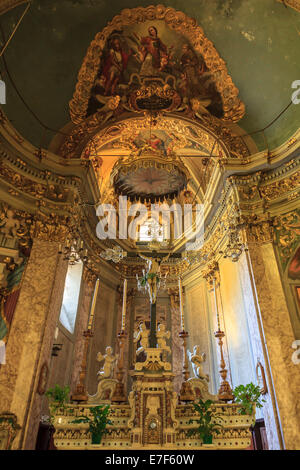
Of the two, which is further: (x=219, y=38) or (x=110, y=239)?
(x=110, y=239)

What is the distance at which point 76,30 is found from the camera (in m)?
8.62

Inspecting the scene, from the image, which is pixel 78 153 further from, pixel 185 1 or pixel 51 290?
pixel 185 1

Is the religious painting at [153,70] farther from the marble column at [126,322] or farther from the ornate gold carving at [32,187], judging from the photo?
the marble column at [126,322]

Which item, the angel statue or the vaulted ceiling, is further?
the vaulted ceiling

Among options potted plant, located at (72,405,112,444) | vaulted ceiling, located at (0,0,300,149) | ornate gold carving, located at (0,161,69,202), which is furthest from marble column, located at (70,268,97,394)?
potted plant, located at (72,405,112,444)

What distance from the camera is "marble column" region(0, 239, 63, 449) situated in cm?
573

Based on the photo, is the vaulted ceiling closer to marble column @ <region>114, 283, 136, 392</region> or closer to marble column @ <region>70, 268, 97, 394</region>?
marble column @ <region>70, 268, 97, 394</region>

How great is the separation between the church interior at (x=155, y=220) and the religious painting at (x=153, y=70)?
0.14 ft

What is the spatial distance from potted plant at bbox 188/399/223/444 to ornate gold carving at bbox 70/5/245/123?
8.06 meters

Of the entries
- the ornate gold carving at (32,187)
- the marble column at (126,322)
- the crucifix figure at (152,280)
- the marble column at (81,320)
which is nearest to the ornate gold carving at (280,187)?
the crucifix figure at (152,280)
